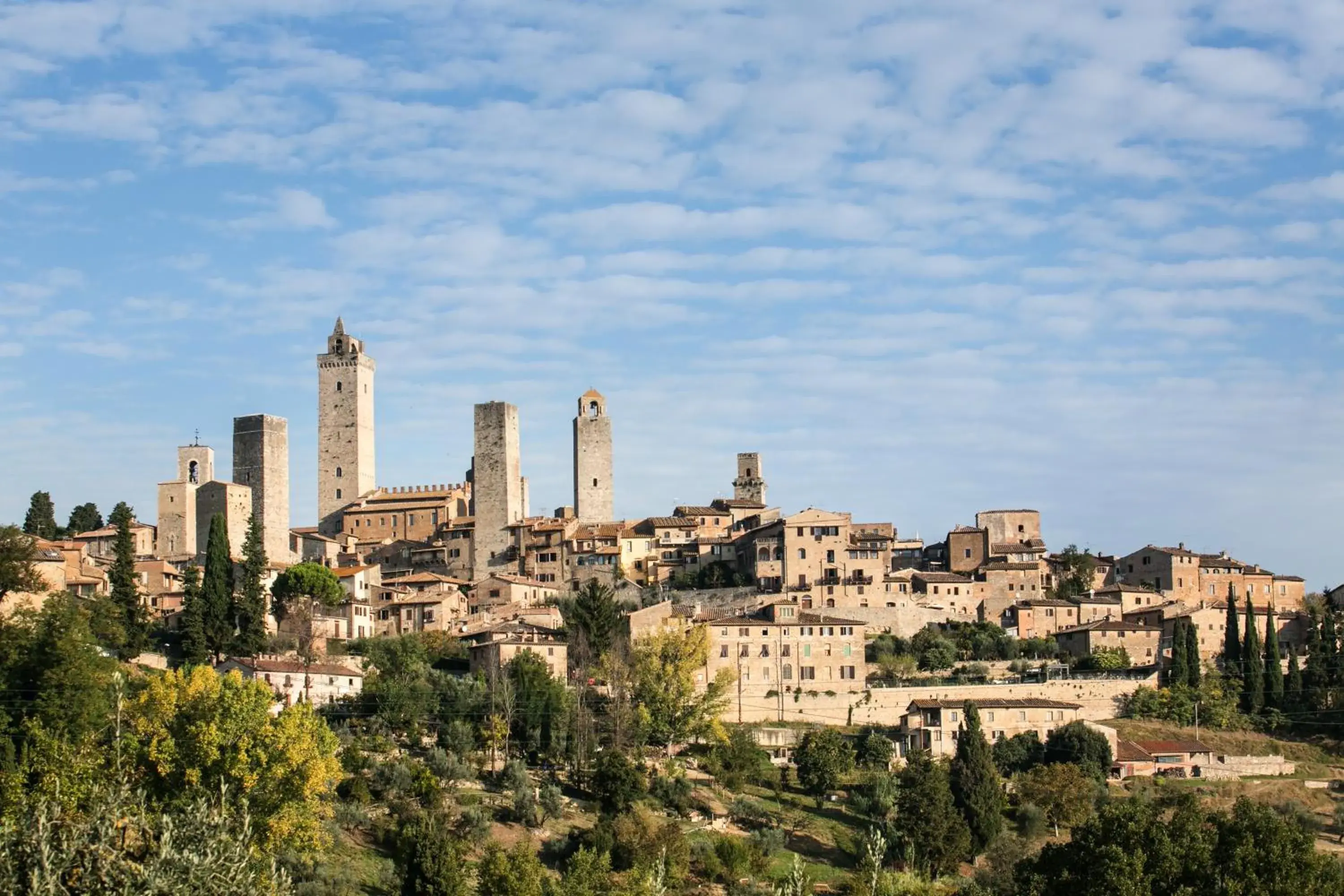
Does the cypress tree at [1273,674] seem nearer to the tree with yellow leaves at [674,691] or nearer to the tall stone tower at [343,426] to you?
the tree with yellow leaves at [674,691]

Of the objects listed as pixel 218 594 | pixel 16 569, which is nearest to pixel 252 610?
A: pixel 218 594

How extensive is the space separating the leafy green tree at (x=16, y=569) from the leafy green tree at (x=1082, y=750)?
3435cm

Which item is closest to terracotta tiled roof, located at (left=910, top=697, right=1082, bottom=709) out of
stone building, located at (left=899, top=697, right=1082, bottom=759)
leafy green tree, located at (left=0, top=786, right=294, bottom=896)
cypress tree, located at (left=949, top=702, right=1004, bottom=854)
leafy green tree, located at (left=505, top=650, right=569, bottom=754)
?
stone building, located at (left=899, top=697, right=1082, bottom=759)

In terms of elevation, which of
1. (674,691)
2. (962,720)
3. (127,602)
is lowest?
(962,720)

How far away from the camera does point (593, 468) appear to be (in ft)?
320

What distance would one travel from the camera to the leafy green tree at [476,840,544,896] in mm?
44719

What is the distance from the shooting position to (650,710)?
62969 millimetres

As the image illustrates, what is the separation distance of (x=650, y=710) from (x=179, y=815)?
37.3m

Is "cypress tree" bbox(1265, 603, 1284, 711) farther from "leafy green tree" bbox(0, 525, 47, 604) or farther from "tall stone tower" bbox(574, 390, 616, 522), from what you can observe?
"leafy green tree" bbox(0, 525, 47, 604)

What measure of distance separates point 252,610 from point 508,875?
79.8ft

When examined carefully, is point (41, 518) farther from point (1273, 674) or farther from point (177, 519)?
point (1273, 674)

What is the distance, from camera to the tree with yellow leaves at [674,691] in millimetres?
62906

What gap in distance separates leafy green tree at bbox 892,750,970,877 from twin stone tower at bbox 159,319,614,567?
35.7 m

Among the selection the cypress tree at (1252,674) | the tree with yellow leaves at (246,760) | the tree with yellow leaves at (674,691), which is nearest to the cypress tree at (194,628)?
the tree with yellow leaves at (674,691)
